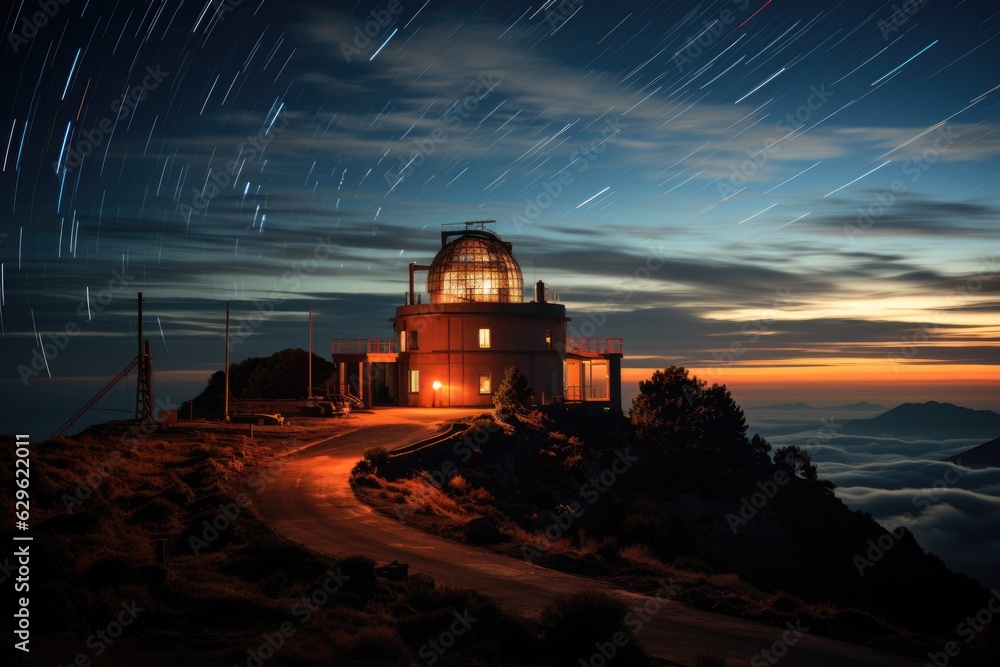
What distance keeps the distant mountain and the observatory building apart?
141 metres

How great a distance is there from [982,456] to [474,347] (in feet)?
551

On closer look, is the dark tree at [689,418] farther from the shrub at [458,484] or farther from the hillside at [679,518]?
the shrub at [458,484]

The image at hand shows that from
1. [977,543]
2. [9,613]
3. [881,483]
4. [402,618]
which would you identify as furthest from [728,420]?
[881,483]

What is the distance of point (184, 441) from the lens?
111 feet

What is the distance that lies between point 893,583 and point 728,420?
1286cm

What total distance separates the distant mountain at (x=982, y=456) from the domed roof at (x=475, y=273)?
145 metres

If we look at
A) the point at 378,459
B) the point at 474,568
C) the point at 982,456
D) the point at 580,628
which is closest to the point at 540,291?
the point at 378,459

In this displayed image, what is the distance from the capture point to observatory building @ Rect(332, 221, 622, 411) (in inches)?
1868

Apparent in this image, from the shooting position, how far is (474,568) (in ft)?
59.6

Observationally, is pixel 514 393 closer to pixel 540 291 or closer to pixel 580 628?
pixel 540 291

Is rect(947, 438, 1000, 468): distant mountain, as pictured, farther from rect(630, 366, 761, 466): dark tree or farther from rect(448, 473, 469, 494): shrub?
rect(448, 473, 469, 494): shrub

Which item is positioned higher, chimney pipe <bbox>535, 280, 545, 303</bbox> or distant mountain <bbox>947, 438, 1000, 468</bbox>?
chimney pipe <bbox>535, 280, 545, 303</bbox>

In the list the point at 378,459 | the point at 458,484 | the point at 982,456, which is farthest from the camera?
the point at 982,456

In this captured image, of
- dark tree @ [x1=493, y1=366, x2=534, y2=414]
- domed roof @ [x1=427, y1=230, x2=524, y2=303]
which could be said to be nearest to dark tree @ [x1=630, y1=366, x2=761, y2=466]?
dark tree @ [x1=493, y1=366, x2=534, y2=414]
